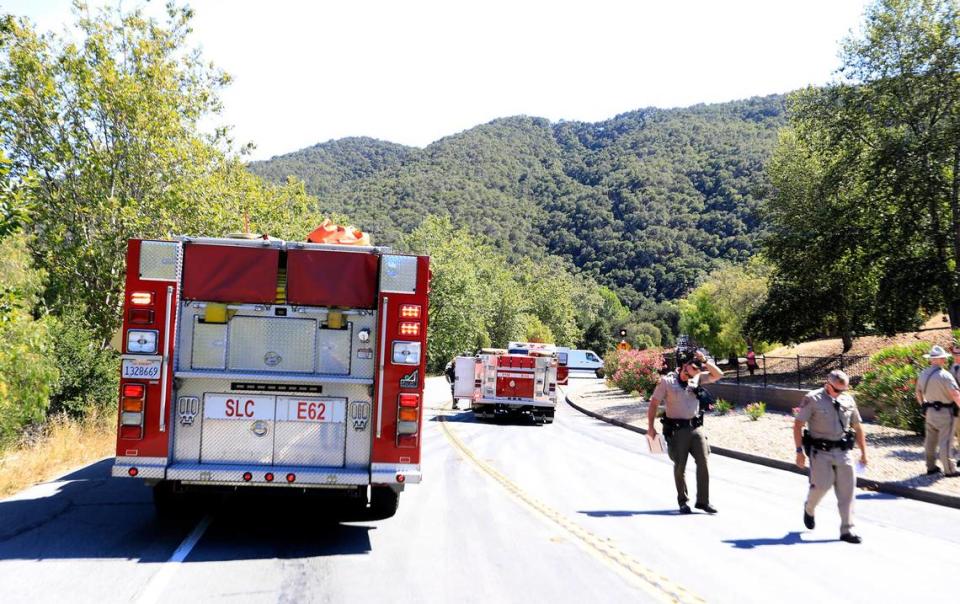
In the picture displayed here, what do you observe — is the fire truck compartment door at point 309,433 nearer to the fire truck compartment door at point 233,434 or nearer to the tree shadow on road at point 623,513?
the fire truck compartment door at point 233,434

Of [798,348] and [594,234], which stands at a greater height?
[594,234]

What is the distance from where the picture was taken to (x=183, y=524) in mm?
8938

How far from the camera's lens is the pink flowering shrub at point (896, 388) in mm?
18027

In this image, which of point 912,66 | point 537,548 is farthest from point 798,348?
point 537,548

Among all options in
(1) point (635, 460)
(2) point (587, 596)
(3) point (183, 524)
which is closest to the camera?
(2) point (587, 596)

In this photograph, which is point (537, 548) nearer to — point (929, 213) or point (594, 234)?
point (929, 213)

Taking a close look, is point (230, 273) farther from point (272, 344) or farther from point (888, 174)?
point (888, 174)

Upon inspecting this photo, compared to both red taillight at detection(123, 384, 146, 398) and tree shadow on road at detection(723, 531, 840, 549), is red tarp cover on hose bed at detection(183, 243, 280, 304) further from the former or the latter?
tree shadow on road at detection(723, 531, 840, 549)

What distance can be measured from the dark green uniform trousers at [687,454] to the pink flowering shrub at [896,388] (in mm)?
9145

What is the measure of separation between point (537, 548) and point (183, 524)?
371cm

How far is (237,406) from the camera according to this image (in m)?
8.16

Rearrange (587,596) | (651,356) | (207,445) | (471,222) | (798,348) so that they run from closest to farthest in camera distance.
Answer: (587,596)
(207,445)
(651,356)
(798,348)
(471,222)

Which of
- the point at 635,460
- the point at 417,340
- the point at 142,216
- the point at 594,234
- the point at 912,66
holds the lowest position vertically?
the point at 635,460

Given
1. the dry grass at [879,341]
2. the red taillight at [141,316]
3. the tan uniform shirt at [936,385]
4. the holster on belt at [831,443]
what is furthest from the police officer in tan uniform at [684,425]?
the dry grass at [879,341]
